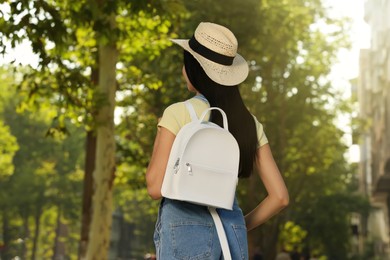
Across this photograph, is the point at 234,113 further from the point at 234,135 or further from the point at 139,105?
the point at 139,105

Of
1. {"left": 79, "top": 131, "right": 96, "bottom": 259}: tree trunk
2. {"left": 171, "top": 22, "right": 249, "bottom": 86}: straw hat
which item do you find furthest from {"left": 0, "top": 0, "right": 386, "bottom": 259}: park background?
{"left": 171, "top": 22, "right": 249, "bottom": 86}: straw hat

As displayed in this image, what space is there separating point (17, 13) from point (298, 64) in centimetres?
2351

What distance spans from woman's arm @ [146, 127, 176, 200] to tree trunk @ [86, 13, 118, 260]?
15382mm

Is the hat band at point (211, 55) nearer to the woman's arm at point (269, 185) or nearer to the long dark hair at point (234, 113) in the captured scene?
the long dark hair at point (234, 113)

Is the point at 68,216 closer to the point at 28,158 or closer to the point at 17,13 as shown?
the point at 28,158

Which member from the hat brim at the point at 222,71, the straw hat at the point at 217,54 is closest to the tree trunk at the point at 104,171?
the straw hat at the point at 217,54

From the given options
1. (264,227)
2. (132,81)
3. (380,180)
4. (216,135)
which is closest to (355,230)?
(380,180)

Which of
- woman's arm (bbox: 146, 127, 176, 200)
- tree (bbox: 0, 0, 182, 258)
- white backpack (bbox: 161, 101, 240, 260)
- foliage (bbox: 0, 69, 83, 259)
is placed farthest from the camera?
foliage (bbox: 0, 69, 83, 259)

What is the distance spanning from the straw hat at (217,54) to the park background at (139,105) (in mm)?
7427

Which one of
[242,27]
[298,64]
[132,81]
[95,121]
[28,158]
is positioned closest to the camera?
[95,121]

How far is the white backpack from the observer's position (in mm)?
4047

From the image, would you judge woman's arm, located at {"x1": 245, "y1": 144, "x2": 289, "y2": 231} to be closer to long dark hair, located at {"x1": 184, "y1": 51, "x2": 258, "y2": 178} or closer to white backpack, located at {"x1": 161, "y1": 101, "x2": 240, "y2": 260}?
long dark hair, located at {"x1": 184, "y1": 51, "x2": 258, "y2": 178}

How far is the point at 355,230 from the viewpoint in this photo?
4966cm

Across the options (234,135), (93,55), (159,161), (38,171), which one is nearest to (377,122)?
(38,171)
